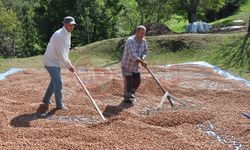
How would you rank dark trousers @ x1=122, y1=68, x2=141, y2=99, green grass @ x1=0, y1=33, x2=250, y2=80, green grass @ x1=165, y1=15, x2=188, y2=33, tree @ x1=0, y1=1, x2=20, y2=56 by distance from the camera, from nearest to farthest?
dark trousers @ x1=122, y1=68, x2=141, y2=99 → green grass @ x1=0, y1=33, x2=250, y2=80 → tree @ x1=0, y1=1, x2=20, y2=56 → green grass @ x1=165, y1=15, x2=188, y2=33

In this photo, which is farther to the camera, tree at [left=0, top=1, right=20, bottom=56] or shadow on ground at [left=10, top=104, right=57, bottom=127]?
tree at [left=0, top=1, right=20, bottom=56]

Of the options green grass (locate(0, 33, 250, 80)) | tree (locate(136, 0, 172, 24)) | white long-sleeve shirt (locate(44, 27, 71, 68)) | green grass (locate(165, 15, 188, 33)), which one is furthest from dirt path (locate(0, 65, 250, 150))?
green grass (locate(165, 15, 188, 33))

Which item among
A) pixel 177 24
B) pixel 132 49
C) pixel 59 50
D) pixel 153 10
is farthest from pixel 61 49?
pixel 177 24

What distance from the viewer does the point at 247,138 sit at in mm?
5574

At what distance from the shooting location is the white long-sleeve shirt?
6688 mm

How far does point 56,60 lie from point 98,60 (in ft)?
29.8

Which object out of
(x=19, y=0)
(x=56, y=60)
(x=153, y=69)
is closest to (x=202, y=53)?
(x=153, y=69)

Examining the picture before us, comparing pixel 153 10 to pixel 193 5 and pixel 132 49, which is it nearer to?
pixel 193 5

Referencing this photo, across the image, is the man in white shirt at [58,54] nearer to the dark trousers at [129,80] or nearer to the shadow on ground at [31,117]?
the shadow on ground at [31,117]

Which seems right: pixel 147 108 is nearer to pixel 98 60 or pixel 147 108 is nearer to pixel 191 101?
pixel 191 101

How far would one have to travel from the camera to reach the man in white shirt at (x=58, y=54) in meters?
6.68

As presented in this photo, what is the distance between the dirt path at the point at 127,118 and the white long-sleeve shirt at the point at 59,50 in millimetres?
807

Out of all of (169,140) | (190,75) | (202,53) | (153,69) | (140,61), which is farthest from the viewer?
(202,53)

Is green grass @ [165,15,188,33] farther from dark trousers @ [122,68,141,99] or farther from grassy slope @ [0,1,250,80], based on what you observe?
dark trousers @ [122,68,141,99]
